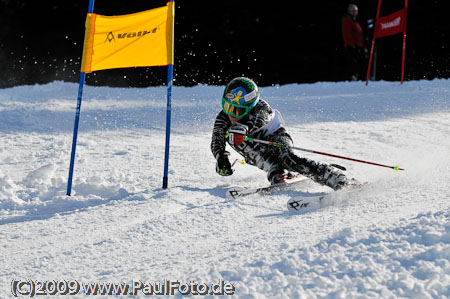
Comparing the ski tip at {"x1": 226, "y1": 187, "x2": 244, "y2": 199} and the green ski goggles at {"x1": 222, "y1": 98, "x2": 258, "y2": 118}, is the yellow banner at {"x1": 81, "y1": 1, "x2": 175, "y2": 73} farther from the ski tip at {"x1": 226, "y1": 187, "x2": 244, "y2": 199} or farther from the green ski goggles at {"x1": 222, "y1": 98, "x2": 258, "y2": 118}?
the ski tip at {"x1": 226, "y1": 187, "x2": 244, "y2": 199}

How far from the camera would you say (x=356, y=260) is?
7.87 ft

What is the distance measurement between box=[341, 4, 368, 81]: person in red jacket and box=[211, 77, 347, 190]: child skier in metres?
7.57

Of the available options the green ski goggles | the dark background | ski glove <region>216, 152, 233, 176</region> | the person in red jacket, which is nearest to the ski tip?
ski glove <region>216, 152, 233, 176</region>

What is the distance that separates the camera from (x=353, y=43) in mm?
11930

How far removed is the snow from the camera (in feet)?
7.76

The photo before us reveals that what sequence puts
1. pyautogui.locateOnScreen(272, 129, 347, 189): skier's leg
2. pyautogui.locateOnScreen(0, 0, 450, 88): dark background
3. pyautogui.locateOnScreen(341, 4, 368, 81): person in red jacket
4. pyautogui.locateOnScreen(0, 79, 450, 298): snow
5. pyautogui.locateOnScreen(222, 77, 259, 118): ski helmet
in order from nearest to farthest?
1. pyautogui.locateOnScreen(0, 79, 450, 298): snow
2. pyautogui.locateOnScreen(272, 129, 347, 189): skier's leg
3. pyautogui.locateOnScreen(222, 77, 259, 118): ski helmet
4. pyautogui.locateOnScreen(341, 4, 368, 81): person in red jacket
5. pyautogui.locateOnScreen(0, 0, 450, 88): dark background

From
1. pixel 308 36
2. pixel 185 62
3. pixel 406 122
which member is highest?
pixel 308 36

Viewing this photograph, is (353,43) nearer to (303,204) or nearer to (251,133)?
(251,133)

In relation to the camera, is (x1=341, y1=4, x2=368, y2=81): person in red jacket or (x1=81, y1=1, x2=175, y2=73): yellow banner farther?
(x1=341, y1=4, x2=368, y2=81): person in red jacket

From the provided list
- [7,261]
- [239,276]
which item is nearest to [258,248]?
[239,276]

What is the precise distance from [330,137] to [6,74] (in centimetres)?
1423

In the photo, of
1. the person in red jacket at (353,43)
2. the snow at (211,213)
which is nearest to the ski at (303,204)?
the snow at (211,213)

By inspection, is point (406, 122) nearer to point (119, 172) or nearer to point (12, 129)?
point (119, 172)

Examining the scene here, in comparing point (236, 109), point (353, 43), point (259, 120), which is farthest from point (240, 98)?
point (353, 43)
